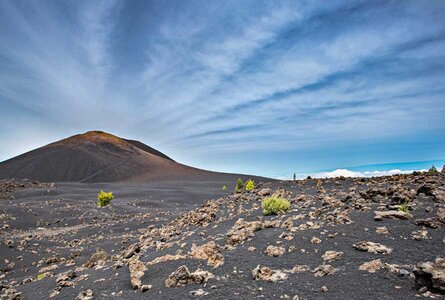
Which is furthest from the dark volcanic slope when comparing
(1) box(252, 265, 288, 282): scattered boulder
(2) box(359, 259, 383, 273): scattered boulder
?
(2) box(359, 259, 383, 273): scattered boulder

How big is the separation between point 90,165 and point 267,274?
305 feet

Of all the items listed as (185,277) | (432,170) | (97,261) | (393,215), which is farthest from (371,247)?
(432,170)

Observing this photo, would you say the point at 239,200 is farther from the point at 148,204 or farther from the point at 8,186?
the point at 8,186

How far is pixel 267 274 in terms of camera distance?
13.8ft

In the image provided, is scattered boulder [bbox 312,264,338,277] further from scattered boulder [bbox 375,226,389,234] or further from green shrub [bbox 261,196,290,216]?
green shrub [bbox 261,196,290,216]

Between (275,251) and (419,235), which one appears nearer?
(419,235)

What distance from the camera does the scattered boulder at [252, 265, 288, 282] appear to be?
13.6ft

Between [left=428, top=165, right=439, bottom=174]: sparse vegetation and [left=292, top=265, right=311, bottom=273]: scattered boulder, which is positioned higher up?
[left=428, top=165, right=439, bottom=174]: sparse vegetation

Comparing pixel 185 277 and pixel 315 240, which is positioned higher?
pixel 315 240

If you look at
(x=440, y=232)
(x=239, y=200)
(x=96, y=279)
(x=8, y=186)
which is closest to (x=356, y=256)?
(x=440, y=232)

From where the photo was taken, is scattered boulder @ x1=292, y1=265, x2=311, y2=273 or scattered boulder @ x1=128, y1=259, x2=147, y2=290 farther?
scattered boulder @ x1=128, y1=259, x2=147, y2=290

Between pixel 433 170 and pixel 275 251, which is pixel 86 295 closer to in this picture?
pixel 275 251

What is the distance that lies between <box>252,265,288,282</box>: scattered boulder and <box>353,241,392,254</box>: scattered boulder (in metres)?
1.19

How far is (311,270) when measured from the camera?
13.9ft
